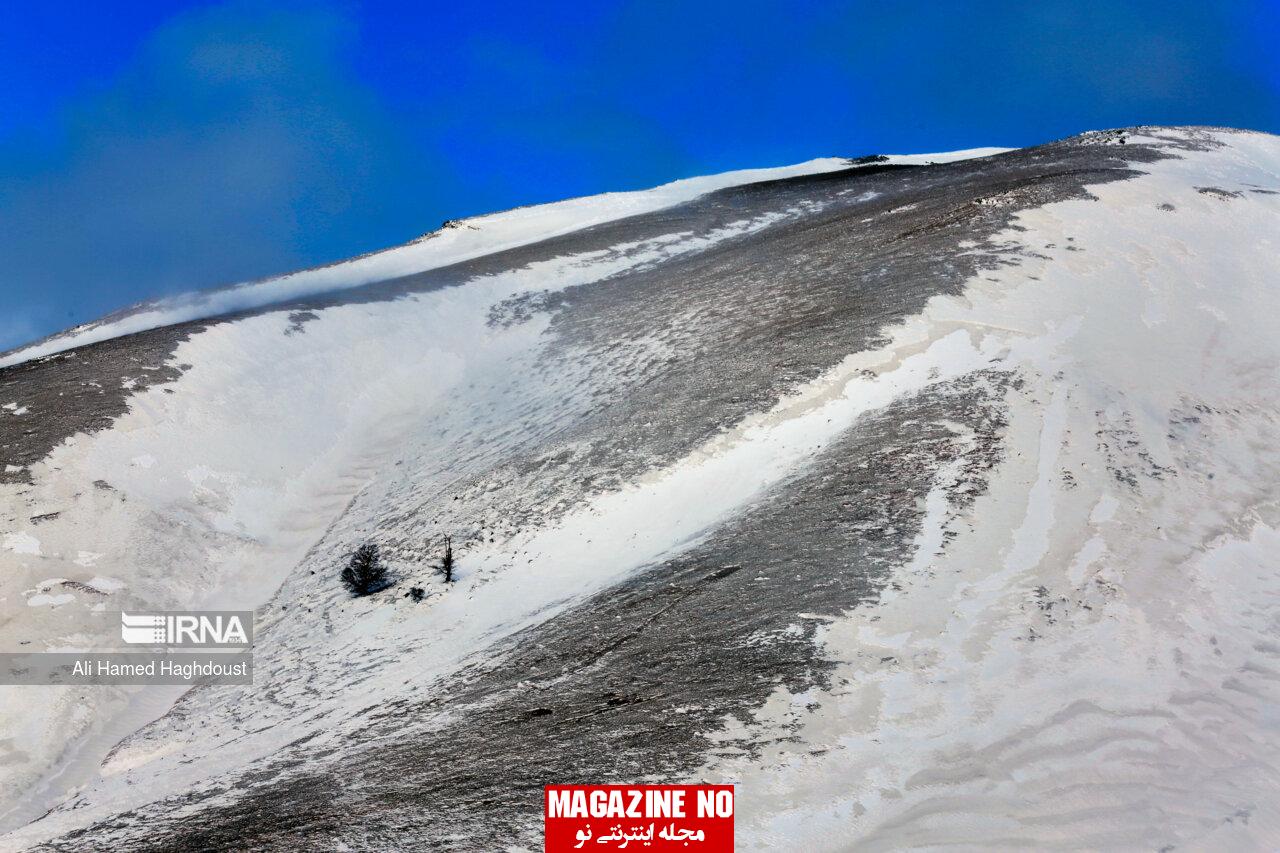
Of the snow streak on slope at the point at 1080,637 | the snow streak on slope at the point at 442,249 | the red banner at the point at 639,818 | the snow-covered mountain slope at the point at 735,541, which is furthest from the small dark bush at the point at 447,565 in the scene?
→ the snow streak on slope at the point at 442,249

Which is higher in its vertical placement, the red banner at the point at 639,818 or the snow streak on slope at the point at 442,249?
the snow streak on slope at the point at 442,249

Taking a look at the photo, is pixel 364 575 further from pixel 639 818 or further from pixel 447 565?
pixel 639 818

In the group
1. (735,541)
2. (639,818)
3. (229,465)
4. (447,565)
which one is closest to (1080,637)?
(735,541)

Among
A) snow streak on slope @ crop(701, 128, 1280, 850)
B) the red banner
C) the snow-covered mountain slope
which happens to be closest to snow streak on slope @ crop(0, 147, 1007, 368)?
the snow-covered mountain slope

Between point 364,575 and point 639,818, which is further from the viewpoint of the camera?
point 364,575

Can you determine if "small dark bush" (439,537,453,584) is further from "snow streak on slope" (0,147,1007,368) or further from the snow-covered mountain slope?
"snow streak on slope" (0,147,1007,368)

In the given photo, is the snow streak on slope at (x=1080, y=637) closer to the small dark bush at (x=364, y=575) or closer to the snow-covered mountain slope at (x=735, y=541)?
the snow-covered mountain slope at (x=735, y=541)

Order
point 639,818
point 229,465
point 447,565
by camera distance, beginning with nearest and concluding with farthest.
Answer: point 639,818, point 447,565, point 229,465
